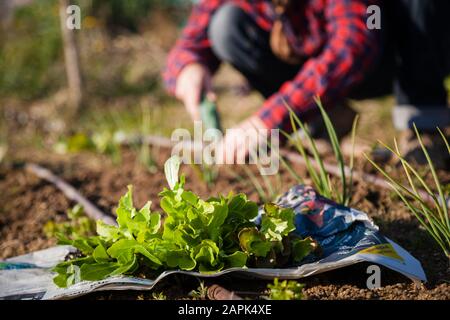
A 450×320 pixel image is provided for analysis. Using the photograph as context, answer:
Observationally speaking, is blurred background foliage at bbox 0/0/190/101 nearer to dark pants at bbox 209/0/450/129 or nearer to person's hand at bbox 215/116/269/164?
dark pants at bbox 209/0/450/129

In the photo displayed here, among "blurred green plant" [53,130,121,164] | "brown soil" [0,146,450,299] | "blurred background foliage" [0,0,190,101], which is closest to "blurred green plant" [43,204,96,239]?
"brown soil" [0,146,450,299]

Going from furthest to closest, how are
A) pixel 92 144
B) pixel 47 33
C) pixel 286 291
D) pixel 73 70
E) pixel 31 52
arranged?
pixel 47 33 → pixel 31 52 → pixel 73 70 → pixel 92 144 → pixel 286 291

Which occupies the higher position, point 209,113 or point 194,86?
point 194,86

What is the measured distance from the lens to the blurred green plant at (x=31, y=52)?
4715mm

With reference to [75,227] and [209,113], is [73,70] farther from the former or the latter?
[75,227]

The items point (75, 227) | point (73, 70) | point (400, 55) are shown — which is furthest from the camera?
point (73, 70)

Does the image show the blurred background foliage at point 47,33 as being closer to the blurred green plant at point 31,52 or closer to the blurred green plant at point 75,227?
the blurred green plant at point 31,52

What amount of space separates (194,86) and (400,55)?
0.91m

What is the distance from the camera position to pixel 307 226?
158 cm

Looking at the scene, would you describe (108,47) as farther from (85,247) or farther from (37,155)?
(85,247)

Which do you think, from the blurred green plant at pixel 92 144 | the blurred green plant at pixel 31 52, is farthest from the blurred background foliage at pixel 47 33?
the blurred green plant at pixel 92 144

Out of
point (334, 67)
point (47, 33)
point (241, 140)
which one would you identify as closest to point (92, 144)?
point (241, 140)

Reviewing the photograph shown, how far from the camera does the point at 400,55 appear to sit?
8.31 ft

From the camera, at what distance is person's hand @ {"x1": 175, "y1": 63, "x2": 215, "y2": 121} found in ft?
8.38
